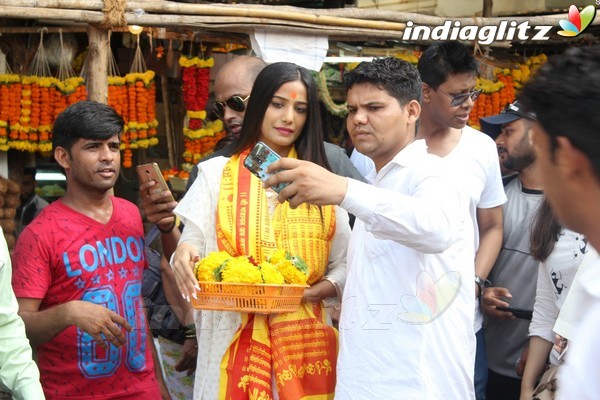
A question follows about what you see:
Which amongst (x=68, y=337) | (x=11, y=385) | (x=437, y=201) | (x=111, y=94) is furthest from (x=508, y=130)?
(x=111, y=94)

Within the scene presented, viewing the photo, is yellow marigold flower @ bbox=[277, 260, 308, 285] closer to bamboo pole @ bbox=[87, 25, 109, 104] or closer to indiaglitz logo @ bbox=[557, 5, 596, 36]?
bamboo pole @ bbox=[87, 25, 109, 104]

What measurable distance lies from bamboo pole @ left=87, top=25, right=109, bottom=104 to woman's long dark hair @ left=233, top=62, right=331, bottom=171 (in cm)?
200

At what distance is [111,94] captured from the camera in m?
8.04

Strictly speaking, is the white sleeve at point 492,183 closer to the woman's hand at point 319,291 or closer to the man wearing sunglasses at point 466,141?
the man wearing sunglasses at point 466,141

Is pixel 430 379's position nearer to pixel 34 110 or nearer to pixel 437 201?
pixel 437 201

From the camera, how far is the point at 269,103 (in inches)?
143

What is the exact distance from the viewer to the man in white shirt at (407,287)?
2.98 m

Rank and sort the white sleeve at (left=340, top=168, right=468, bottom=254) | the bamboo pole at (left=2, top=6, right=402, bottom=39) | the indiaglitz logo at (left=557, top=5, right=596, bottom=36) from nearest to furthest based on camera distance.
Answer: the white sleeve at (left=340, top=168, right=468, bottom=254), the bamboo pole at (left=2, top=6, right=402, bottom=39), the indiaglitz logo at (left=557, top=5, right=596, bottom=36)

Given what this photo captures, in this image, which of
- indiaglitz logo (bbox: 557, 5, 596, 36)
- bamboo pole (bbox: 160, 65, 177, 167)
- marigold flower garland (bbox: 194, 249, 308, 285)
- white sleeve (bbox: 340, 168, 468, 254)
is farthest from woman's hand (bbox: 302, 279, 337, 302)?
bamboo pole (bbox: 160, 65, 177, 167)

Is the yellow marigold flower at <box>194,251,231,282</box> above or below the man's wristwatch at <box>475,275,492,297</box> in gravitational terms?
above

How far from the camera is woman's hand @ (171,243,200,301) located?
10.8 feet

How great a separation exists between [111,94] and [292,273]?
521 cm

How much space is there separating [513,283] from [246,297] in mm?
1932

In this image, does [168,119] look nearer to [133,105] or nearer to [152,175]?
[133,105]
